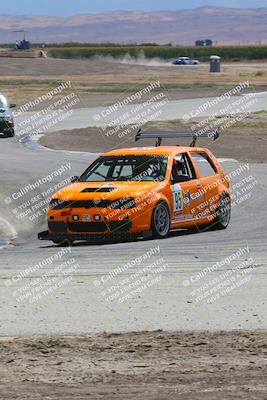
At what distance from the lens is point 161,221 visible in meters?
16.3

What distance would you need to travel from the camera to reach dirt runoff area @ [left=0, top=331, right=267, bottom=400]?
6938 millimetres

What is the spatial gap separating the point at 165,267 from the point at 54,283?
1.53 metres

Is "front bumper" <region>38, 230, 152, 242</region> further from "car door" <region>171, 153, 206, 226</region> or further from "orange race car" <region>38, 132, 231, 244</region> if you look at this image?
"car door" <region>171, 153, 206, 226</region>

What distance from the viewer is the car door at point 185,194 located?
16.8 metres

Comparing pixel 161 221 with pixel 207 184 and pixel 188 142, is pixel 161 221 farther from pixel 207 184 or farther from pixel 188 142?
pixel 188 142

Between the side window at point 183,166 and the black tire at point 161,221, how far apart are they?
1062 mm

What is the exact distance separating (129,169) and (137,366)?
30.7 ft

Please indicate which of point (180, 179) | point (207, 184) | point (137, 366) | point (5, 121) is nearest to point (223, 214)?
point (207, 184)

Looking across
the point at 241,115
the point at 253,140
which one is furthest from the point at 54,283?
the point at 241,115

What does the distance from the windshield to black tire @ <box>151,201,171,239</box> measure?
22.0 inches

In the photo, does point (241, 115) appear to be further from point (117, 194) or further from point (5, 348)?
point (5, 348)

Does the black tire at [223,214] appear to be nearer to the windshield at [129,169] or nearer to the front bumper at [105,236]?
the windshield at [129,169]

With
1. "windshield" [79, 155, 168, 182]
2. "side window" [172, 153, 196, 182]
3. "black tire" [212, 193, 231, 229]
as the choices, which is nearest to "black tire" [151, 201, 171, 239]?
"windshield" [79, 155, 168, 182]

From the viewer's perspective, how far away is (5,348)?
8.48 m
